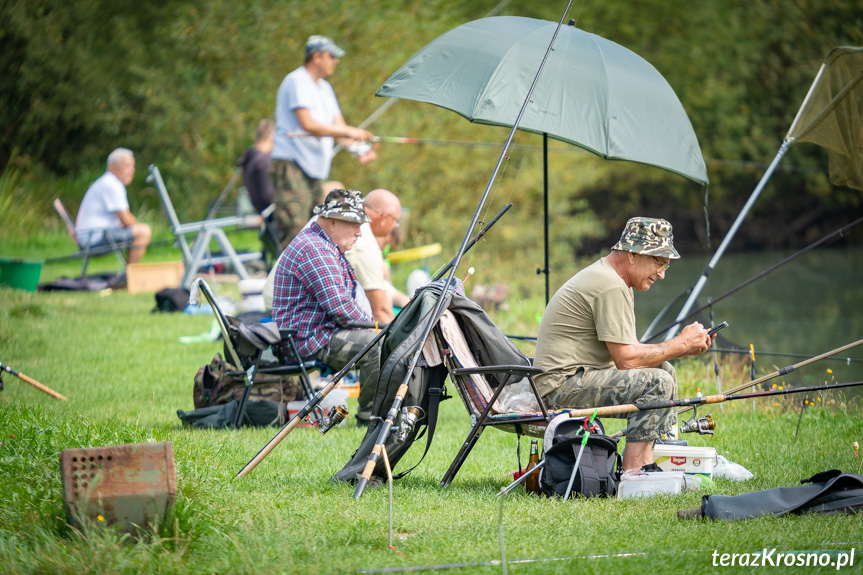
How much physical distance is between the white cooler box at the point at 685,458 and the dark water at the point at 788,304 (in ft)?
9.09

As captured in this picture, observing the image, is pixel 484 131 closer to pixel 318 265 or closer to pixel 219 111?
pixel 219 111

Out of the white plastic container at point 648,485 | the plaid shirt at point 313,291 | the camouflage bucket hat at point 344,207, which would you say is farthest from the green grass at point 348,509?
the camouflage bucket hat at point 344,207

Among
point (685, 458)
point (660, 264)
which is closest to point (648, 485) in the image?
point (685, 458)

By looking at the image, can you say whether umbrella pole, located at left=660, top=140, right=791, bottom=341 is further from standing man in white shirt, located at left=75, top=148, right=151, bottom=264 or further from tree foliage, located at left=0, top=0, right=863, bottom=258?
tree foliage, located at left=0, top=0, right=863, bottom=258

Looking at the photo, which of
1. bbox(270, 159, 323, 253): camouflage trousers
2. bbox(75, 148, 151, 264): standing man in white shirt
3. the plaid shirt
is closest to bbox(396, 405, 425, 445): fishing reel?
the plaid shirt

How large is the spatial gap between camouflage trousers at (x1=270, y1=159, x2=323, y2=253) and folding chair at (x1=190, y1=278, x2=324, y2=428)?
8.60 ft

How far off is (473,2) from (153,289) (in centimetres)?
1331

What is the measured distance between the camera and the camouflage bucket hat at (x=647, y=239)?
407cm

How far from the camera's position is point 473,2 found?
2133 cm

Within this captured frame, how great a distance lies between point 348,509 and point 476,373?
0.76m

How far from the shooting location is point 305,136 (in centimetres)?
757

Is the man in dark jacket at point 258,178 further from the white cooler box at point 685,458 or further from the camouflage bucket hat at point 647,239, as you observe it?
the white cooler box at point 685,458

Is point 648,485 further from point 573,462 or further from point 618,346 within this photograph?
point 618,346

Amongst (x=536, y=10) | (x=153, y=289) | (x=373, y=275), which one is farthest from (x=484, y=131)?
(x=373, y=275)
